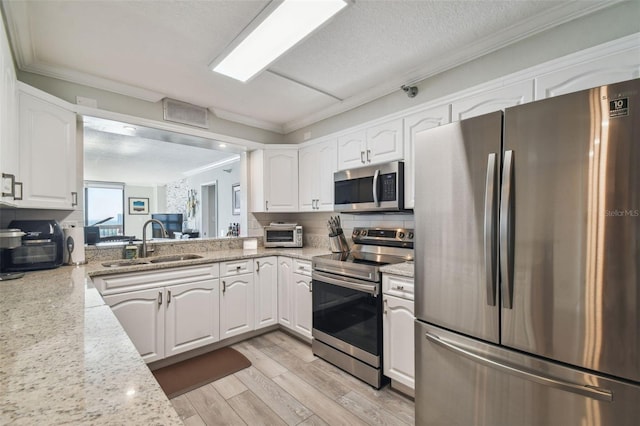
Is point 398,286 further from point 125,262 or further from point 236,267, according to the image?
point 125,262

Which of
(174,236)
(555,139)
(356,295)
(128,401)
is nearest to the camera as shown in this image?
(128,401)

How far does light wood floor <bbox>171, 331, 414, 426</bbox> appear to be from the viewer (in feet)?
6.07

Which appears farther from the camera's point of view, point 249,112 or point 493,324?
point 249,112

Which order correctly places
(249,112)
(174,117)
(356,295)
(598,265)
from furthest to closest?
(249,112), (174,117), (356,295), (598,265)

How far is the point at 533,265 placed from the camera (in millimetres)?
1251

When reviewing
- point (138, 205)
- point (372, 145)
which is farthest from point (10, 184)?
point (138, 205)

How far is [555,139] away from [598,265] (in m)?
0.52

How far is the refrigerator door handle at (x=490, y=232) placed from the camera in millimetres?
1347

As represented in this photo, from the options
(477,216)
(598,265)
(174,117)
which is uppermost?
(174,117)

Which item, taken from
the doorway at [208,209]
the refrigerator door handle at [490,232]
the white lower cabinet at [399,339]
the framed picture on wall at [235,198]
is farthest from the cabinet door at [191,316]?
the doorway at [208,209]

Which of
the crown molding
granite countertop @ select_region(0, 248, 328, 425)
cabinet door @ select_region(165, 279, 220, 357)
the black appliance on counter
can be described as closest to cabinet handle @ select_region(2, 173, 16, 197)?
the black appliance on counter

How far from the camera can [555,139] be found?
3.98 ft

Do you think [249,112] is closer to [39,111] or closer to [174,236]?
[39,111]

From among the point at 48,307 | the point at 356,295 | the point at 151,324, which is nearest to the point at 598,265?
the point at 356,295
